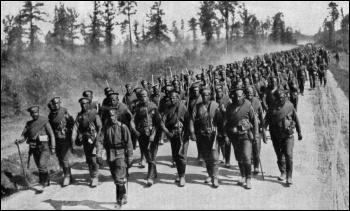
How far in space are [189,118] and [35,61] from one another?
63.9 ft

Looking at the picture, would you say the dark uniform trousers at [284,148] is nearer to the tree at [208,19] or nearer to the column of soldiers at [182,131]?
the column of soldiers at [182,131]

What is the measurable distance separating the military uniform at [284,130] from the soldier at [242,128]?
494mm

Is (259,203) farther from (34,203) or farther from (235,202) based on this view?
(34,203)

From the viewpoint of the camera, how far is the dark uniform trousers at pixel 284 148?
6.99 m

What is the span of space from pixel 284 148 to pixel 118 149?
352 cm

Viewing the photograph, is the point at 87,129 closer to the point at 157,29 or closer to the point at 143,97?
the point at 143,97

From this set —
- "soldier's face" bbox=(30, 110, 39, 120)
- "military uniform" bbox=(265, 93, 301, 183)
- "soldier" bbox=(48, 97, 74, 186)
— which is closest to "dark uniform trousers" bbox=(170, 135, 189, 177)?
"military uniform" bbox=(265, 93, 301, 183)

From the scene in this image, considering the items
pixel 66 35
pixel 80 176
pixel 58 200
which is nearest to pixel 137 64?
pixel 80 176

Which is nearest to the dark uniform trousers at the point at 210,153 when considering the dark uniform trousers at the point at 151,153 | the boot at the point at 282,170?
the dark uniform trousers at the point at 151,153

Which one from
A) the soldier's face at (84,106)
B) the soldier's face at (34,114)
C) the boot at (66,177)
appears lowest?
the boot at (66,177)

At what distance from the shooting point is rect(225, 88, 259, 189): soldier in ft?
22.4

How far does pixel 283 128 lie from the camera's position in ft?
23.0

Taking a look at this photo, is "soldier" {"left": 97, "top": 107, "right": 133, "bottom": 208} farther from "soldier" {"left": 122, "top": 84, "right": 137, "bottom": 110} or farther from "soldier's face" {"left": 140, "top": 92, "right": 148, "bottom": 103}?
"soldier" {"left": 122, "top": 84, "right": 137, "bottom": 110}

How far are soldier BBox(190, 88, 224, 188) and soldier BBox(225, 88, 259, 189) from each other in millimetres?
303
